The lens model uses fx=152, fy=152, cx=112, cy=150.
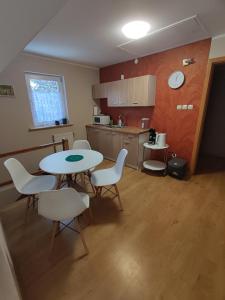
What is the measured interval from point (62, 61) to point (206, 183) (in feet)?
13.7

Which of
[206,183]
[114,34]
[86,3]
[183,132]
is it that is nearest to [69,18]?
[86,3]

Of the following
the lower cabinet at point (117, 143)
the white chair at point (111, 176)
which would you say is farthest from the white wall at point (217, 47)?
the white chair at point (111, 176)

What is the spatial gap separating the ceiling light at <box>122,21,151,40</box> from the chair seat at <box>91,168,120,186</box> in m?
2.04

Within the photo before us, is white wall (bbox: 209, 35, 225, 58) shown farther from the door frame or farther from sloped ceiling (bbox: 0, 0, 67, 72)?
sloped ceiling (bbox: 0, 0, 67, 72)

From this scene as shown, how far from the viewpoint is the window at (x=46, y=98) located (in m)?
3.42

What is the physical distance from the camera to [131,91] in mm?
3566

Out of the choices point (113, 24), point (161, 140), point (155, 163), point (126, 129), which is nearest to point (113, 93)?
point (126, 129)

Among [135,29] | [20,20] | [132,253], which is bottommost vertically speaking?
[132,253]

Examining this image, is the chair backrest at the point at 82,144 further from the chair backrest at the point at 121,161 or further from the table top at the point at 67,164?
the chair backrest at the point at 121,161

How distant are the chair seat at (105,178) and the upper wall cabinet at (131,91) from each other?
186 centimetres

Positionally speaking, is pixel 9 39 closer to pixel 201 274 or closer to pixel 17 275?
pixel 17 275

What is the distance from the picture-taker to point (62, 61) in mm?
3674

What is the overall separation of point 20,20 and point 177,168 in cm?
299

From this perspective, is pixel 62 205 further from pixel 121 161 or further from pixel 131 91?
pixel 131 91
